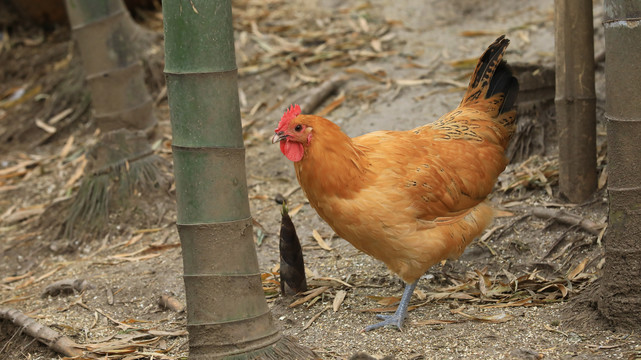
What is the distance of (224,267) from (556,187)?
9.35 feet

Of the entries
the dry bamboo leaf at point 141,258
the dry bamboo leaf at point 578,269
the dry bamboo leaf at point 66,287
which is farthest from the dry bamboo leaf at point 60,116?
the dry bamboo leaf at point 578,269

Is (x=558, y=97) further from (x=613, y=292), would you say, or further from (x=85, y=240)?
(x=85, y=240)

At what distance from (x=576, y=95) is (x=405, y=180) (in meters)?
1.50

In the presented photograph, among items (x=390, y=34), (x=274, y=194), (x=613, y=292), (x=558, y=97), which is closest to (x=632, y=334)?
(x=613, y=292)

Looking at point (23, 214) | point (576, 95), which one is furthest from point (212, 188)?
point (23, 214)

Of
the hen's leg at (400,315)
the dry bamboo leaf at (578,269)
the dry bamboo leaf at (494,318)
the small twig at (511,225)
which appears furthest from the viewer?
the small twig at (511,225)

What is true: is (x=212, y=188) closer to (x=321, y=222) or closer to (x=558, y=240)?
(x=321, y=222)

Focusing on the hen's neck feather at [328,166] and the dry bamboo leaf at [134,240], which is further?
the dry bamboo leaf at [134,240]

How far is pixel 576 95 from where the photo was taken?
4.55 m

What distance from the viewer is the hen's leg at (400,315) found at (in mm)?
3865

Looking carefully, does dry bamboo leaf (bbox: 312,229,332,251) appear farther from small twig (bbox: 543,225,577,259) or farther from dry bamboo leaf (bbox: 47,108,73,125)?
dry bamboo leaf (bbox: 47,108,73,125)

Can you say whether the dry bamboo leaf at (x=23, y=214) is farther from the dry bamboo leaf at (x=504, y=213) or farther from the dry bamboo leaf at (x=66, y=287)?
the dry bamboo leaf at (x=504, y=213)

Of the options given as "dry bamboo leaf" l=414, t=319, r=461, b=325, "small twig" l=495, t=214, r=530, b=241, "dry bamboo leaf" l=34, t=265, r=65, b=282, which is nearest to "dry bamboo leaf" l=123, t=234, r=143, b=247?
"dry bamboo leaf" l=34, t=265, r=65, b=282

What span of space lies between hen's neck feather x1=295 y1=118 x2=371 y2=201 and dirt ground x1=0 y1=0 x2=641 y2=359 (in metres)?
0.81
